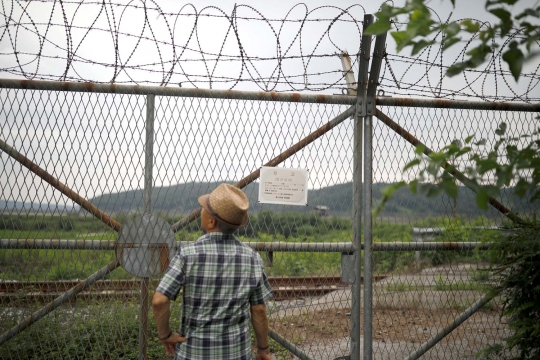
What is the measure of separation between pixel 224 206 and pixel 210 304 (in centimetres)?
53

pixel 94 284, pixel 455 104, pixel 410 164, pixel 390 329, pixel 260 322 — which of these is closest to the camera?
pixel 410 164

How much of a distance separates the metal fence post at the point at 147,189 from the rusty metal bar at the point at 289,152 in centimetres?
29

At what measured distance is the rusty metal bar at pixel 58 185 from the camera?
13.4 feet

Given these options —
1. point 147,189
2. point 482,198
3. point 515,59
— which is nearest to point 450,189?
point 482,198

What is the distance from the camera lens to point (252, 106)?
445 cm

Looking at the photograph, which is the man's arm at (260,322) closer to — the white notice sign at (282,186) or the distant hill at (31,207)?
the white notice sign at (282,186)

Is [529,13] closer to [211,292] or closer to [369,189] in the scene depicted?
[211,292]

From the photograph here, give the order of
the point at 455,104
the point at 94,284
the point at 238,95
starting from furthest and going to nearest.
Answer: the point at 94,284, the point at 455,104, the point at 238,95

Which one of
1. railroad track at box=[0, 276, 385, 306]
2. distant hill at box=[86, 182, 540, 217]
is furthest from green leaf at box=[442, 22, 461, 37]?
railroad track at box=[0, 276, 385, 306]

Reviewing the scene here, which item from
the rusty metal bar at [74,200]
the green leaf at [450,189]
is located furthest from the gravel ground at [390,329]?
the green leaf at [450,189]

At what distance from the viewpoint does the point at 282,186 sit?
14.2ft

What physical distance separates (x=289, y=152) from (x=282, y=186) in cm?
28

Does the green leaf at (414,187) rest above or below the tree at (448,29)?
below

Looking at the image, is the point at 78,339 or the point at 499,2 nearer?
the point at 499,2
